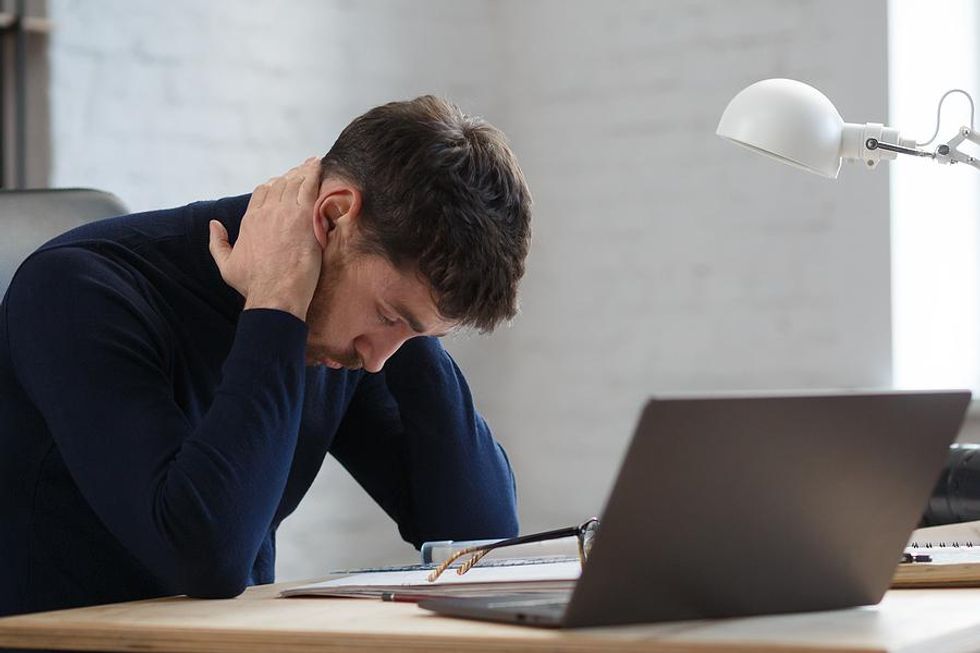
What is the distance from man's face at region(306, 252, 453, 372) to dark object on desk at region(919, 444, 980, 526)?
80 centimetres

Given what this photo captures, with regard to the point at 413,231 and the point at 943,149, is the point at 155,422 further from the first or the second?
the point at 943,149

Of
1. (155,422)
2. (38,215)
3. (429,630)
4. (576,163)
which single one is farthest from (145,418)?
(576,163)

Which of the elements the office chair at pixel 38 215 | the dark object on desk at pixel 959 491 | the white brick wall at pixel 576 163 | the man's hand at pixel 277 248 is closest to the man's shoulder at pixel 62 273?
the man's hand at pixel 277 248

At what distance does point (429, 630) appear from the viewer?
2.75 ft

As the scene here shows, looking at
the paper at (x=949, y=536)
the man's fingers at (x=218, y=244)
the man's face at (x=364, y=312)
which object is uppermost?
the man's fingers at (x=218, y=244)

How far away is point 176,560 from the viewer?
1.13m

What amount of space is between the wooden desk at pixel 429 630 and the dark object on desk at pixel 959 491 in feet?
2.62

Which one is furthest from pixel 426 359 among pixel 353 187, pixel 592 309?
pixel 592 309

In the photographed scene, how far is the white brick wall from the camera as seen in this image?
9.30ft

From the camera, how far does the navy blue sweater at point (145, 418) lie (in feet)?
3.76

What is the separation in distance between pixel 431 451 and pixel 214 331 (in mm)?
331

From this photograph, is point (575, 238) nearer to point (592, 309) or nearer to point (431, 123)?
point (592, 309)

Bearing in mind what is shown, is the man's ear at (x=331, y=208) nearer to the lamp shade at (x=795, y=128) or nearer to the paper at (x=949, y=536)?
the lamp shade at (x=795, y=128)

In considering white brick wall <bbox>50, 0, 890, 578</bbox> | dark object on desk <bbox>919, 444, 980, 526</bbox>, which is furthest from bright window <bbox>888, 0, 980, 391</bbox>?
dark object on desk <bbox>919, 444, 980, 526</bbox>
